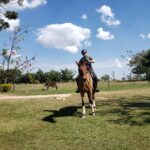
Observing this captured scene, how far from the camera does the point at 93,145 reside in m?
12.3

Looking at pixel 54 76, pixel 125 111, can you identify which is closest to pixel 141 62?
pixel 54 76

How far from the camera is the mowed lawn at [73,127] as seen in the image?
12547 millimetres

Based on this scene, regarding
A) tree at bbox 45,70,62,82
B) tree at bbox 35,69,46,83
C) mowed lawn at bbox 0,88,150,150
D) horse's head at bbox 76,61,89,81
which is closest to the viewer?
mowed lawn at bbox 0,88,150,150

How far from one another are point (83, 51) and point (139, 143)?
5.94 m

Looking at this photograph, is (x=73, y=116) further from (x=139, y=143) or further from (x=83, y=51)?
(x=139, y=143)

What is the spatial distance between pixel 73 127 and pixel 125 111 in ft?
12.3

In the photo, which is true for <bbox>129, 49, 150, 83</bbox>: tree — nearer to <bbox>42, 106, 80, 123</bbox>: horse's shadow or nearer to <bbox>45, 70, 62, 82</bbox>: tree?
<bbox>45, 70, 62, 82</bbox>: tree

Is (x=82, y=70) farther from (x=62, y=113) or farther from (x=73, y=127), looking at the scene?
(x=73, y=127)

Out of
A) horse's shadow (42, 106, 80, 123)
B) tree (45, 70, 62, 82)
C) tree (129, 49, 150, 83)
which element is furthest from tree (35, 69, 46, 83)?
horse's shadow (42, 106, 80, 123)

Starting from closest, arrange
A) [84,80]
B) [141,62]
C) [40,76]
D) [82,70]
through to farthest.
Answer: [82,70] → [84,80] → [141,62] → [40,76]

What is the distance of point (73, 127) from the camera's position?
14.7m

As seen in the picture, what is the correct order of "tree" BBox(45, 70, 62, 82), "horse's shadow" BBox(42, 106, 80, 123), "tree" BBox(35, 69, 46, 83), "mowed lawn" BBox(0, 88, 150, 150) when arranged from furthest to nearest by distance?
1. "tree" BBox(35, 69, 46, 83)
2. "tree" BBox(45, 70, 62, 82)
3. "horse's shadow" BBox(42, 106, 80, 123)
4. "mowed lawn" BBox(0, 88, 150, 150)

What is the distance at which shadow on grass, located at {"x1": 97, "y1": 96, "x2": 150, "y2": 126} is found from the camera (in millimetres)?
15535

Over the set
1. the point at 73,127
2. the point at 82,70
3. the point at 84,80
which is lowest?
the point at 73,127
